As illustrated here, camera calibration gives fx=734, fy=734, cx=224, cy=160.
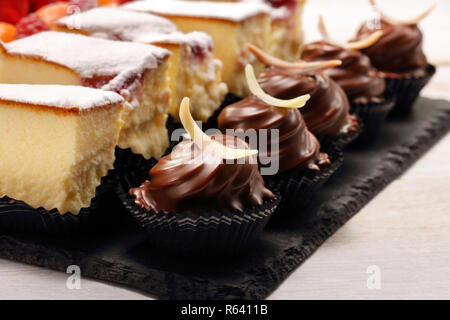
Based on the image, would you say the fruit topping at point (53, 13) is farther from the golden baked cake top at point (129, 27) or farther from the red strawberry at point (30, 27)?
the golden baked cake top at point (129, 27)

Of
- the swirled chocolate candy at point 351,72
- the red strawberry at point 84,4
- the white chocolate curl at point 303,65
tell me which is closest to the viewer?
the white chocolate curl at point 303,65

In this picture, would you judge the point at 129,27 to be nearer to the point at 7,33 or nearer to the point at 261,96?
the point at 7,33

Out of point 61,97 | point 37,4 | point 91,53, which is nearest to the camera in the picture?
point 61,97

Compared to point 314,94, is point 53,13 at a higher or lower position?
higher

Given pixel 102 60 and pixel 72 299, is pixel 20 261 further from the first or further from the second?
pixel 102 60

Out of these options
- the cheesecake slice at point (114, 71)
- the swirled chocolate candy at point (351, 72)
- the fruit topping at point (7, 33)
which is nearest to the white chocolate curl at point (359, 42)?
the swirled chocolate candy at point (351, 72)

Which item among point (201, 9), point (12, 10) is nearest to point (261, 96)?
point (201, 9)

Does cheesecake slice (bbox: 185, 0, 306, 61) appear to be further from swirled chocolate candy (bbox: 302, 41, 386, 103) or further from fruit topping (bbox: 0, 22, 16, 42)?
fruit topping (bbox: 0, 22, 16, 42)
